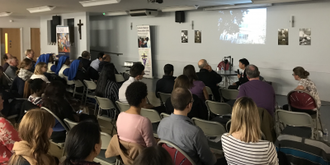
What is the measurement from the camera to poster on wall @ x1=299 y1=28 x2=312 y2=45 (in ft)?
24.5

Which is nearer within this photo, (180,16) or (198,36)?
(198,36)

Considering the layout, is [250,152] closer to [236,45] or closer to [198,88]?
[198,88]

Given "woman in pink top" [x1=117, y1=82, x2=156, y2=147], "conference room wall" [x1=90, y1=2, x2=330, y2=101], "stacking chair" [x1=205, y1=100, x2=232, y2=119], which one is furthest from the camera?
"conference room wall" [x1=90, y1=2, x2=330, y2=101]

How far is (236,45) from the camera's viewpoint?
29.5ft

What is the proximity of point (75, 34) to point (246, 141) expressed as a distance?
1139 centimetres

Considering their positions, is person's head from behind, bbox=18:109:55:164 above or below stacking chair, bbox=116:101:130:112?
above

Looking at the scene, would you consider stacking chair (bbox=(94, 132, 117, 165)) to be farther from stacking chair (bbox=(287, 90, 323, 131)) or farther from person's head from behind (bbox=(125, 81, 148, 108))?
stacking chair (bbox=(287, 90, 323, 131))

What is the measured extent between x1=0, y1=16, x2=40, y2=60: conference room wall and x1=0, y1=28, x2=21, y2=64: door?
21 centimetres

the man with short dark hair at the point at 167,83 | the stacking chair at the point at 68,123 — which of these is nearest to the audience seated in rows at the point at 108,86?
the man with short dark hair at the point at 167,83

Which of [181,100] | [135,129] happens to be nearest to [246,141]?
[181,100]

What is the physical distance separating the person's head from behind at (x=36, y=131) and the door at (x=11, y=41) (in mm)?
14231

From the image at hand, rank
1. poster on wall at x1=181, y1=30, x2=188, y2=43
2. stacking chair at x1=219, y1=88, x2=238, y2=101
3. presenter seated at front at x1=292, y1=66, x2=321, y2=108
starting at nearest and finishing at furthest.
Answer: presenter seated at front at x1=292, y1=66, x2=321, y2=108 → stacking chair at x1=219, y1=88, x2=238, y2=101 → poster on wall at x1=181, y1=30, x2=188, y2=43

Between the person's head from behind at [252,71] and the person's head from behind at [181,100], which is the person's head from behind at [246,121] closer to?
the person's head from behind at [181,100]

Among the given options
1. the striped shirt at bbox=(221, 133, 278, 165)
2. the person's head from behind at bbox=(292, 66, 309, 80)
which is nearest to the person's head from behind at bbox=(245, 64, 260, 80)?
the person's head from behind at bbox=(292, 66, 309, 80)
